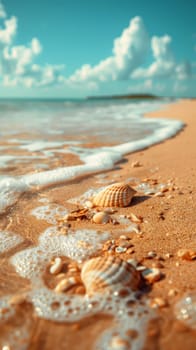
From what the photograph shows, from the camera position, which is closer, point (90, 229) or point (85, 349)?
point (85, 349)

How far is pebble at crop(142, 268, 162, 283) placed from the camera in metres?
1.56

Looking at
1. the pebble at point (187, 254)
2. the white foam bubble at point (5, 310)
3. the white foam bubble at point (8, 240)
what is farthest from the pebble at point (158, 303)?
the white foam bubble at point (8, 240)

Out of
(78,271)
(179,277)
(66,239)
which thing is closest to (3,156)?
(66,239)

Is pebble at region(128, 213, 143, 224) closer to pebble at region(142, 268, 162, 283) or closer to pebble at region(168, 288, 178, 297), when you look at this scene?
pebble at region(142, 268, 162, 283)

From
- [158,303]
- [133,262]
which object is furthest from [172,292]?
[133,262]

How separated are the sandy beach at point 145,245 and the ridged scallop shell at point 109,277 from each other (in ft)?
0.25

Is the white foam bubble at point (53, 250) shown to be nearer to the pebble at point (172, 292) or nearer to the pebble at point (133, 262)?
the pebble at point (133, 262)

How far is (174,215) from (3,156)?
308 cm

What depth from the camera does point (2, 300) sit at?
1.47 metres

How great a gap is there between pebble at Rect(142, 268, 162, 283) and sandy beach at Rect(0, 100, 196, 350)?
2cm

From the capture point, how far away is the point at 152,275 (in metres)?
1.58

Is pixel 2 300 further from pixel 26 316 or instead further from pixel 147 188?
pixel 147 188

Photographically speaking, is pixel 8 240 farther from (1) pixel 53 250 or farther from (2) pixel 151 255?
(2) pixel 151 255

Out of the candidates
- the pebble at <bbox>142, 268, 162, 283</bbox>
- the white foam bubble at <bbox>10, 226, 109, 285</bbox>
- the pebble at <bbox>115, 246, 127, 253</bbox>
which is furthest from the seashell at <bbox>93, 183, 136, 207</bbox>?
the pebble at <bbox>142, 268, 162, 283</bbox>
